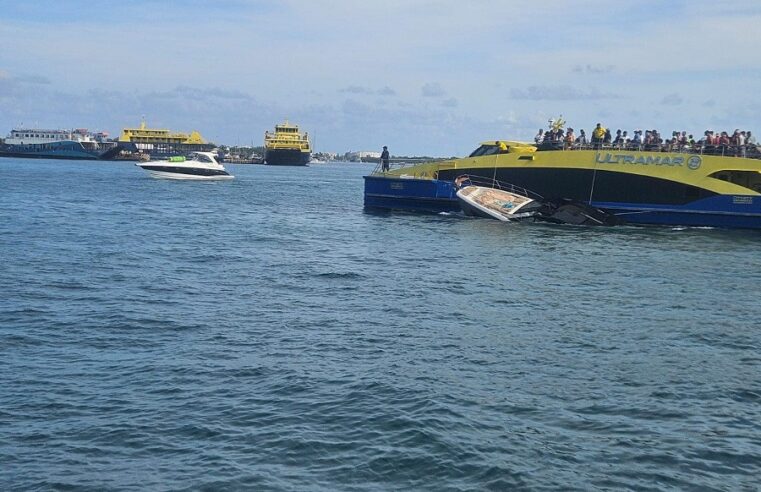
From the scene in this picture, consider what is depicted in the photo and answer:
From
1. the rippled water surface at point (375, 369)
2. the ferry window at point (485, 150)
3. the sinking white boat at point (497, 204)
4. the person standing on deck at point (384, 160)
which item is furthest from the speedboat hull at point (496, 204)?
the rippled water surface at point (375, 369)

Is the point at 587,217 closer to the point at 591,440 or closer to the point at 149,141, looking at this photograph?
the point at 591,440

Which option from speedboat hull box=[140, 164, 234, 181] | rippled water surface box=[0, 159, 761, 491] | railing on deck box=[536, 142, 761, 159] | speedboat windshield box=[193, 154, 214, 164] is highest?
railing on deck box=[536, 142, 761, 159]

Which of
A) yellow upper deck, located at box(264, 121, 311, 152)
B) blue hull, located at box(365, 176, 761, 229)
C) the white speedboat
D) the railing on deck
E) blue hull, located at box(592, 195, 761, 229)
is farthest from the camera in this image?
yellow upper deck, located at box(264, 121, 311, 152)

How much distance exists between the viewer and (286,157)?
17938 centimetres

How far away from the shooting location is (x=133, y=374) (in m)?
14.3

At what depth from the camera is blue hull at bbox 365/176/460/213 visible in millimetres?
45375

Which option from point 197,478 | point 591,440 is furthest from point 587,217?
point 197,478

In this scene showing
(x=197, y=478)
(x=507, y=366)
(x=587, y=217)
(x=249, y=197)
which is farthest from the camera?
(x=249, y=197)

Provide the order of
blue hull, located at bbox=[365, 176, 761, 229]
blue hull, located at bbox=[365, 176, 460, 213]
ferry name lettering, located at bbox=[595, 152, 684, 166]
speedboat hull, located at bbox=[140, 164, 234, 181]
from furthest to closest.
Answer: speedboat hull, located at bbox=[140, 164, 234, 181], blue hull, located at bbox=[365, 176, 460, 213], ferry name lettering, located at bbox=[595, 152, 684, 166], blue hull, located at bbox=[365, 176, 761, 229]

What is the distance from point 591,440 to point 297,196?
58436 millimetres

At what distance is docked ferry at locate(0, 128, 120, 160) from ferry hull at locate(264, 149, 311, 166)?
104 ft

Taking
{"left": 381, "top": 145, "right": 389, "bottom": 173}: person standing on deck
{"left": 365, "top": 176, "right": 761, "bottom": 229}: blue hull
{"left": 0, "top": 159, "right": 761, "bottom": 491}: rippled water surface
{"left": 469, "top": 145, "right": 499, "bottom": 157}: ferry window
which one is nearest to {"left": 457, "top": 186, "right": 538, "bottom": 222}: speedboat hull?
{"left": 365, "top": 176, "right": 761, "bottom": 229}: blue hull

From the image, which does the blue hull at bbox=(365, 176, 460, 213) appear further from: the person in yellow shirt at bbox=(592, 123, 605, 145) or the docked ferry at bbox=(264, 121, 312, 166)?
the docked ferry at bbox=(264, 121, 312, 166)

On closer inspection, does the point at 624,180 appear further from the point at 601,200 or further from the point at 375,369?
the point at 375,369
